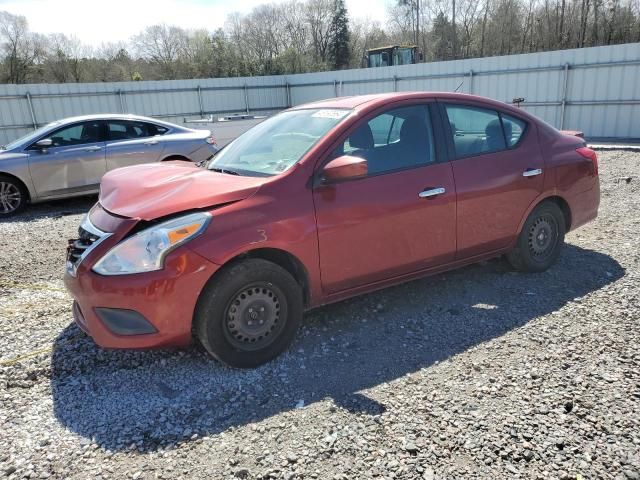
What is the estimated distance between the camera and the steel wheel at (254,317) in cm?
325

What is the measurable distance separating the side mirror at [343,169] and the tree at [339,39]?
2164 inches

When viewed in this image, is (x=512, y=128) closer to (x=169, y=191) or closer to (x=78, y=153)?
(x=169, y=191)

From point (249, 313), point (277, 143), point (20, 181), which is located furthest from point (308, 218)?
point (20, 181)

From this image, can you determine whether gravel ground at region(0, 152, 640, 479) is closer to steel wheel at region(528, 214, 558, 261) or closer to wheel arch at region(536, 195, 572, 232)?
steel wheel at region(528, 214, 558, 261)

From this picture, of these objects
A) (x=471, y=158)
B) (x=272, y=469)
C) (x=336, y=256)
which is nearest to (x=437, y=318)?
(x=336, y=256)

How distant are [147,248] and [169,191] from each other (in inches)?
20.8

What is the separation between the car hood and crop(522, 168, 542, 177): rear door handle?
2477 mm

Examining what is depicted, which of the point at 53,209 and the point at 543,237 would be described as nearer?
the point at 543,237

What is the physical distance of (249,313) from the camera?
3.30 metres

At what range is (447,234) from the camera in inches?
162

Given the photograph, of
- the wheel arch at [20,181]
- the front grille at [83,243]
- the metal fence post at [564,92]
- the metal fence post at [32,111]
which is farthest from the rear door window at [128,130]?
the metal fence post at [564,92]

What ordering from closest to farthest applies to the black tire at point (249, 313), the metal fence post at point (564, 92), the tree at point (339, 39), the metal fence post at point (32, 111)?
the black tire at point (249, 313), the metal fence post at point (564, 92), the metal fence post at point (32, 111), the tree at point (339, 39)

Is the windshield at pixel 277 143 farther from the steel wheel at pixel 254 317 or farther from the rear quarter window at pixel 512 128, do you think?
the rear quarter window at pixel 512 128

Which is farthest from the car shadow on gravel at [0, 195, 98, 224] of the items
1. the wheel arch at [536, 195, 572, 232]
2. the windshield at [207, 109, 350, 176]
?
the wheel arch at [536, 195, 572, 232]
